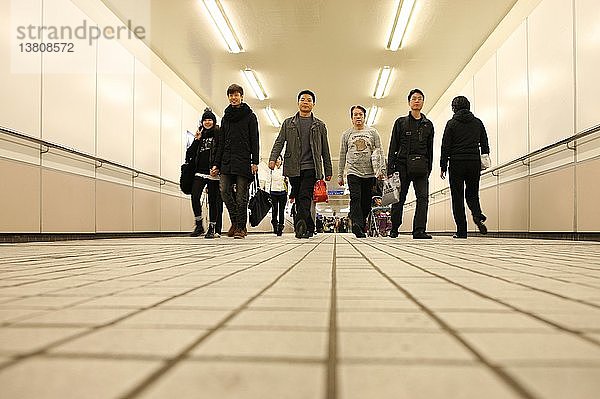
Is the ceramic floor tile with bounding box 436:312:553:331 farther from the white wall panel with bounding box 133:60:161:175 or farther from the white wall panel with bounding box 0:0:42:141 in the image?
the white wall panel with bounding box 133:60:161:175

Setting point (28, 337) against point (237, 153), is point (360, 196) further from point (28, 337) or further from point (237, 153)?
point (28, 337)

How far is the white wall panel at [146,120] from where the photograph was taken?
31.3 feet

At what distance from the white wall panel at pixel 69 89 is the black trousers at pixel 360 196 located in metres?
4.00

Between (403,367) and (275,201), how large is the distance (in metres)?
10.0

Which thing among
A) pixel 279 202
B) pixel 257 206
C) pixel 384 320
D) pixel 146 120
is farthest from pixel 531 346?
pixel 146 120

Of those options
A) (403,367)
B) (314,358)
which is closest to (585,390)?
(403,367)

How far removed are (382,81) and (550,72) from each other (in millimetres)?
5639

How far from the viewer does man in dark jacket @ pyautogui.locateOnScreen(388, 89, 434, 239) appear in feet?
21.1

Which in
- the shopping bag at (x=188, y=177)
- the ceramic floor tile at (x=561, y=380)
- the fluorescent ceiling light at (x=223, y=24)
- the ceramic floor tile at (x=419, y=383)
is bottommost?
the ceramic floor tile at (x=561, y=380)

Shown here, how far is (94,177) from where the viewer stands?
7.79 meters

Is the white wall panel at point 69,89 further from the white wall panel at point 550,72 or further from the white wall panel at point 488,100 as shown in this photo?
the white wall panel at point 488,100

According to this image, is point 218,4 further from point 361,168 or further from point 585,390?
point 585,390

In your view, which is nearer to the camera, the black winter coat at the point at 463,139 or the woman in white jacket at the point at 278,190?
the black winter coat at the point at 463,139

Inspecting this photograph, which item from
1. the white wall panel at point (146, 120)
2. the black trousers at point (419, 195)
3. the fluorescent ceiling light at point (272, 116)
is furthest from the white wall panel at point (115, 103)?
the fluorescent ceiling light at point (272, 116)
